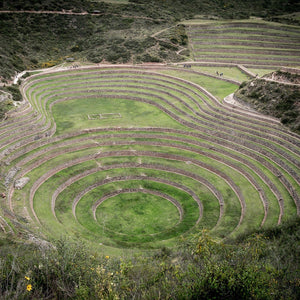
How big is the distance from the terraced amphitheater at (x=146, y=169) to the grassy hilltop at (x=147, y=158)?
18 cm

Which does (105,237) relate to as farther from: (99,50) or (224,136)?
(99,50)

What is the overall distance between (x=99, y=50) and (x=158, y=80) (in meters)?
18.8

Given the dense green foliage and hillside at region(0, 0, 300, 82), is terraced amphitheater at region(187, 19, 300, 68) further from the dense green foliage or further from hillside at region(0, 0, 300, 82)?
the dense green foliage

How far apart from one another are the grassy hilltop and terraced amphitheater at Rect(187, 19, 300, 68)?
0.39 metres

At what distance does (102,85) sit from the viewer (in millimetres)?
62844

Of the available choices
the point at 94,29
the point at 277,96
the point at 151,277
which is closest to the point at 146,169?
the point at 277,96

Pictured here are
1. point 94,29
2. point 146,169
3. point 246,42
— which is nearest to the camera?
point 146,169

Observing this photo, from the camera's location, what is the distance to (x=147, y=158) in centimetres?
4284

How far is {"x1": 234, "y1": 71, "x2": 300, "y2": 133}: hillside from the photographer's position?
43344 mm

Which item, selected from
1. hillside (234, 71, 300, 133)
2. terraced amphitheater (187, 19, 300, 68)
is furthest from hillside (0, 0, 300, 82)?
hillside (234, 71, 300, 133)

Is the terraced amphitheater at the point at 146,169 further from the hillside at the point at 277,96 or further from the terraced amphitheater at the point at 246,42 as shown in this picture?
the terraced amphitheater at the point at 246,42

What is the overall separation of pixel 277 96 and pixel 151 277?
1387 inches

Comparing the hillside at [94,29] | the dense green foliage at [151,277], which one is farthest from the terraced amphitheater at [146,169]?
the hillside at [94,29]

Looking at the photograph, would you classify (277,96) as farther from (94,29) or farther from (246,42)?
(94,29)
